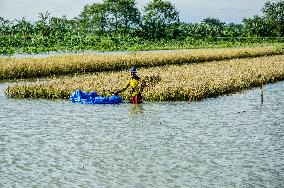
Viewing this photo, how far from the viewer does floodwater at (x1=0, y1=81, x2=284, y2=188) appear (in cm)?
820

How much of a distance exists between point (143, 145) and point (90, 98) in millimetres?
6933

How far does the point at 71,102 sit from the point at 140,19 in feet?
262

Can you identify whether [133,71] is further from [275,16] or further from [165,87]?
[275,16]

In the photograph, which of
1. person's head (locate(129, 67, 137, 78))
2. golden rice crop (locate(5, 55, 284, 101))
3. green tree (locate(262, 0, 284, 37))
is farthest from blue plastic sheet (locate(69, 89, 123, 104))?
green tree (locate(262, 0, 284, 37))

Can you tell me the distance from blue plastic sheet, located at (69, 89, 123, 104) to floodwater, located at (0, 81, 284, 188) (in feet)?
1.52

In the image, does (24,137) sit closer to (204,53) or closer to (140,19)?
(204,53)

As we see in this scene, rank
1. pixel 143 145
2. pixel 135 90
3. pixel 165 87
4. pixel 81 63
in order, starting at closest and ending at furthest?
1. pixel 143 145
2. pixel 135 90
3. pixel 165 87
4. pixel 81 63

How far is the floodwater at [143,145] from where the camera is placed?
8195 mm

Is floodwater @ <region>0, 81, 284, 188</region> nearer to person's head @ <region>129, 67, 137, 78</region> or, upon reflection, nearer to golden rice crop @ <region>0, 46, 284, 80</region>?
person's head @ <region>129, 67, 137, 78</region>

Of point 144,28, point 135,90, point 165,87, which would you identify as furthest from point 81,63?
point 144,28

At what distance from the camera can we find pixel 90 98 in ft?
56.5

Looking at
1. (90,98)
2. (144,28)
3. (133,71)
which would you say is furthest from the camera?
(144,28)

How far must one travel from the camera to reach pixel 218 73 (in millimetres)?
24906

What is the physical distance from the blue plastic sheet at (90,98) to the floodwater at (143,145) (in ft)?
1.52
